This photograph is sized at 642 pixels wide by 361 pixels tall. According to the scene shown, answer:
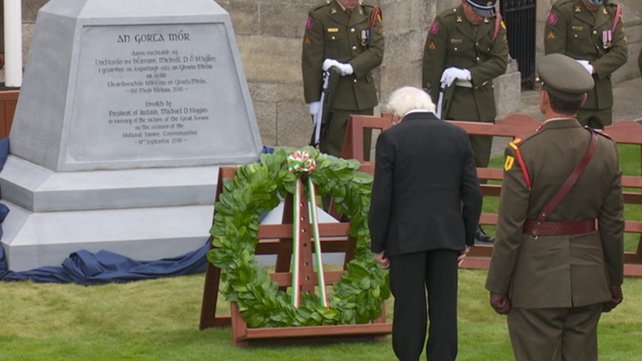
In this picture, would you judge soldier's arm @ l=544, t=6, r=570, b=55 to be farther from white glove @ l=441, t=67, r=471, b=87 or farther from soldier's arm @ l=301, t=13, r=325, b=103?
soldier's arm @ l=301, t=13, r=325, b=103

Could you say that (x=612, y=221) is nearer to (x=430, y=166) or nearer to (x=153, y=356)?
(x=430, y=166)

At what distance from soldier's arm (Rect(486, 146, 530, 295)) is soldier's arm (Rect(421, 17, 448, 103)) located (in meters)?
5.50

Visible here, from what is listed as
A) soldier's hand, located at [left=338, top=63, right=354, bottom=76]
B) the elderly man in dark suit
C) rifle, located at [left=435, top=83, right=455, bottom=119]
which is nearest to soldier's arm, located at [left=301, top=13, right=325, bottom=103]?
soldier's hand, located at [left=338, top=63, right=354, bottom=76]

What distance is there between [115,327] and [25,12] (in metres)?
6.82

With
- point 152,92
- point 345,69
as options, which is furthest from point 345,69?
point 152,92

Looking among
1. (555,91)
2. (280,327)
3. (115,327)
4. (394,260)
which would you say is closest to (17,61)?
(115,327)

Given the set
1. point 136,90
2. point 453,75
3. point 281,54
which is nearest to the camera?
point 136,90

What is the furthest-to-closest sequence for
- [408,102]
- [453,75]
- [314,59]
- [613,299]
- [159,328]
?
[314,59]
[453,75]
[159,328]
[408,102]
[613,299]

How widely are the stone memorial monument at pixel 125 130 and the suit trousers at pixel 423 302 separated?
329 centimetres

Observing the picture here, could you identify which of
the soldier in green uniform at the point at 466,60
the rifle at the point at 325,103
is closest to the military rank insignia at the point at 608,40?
the soldier in green uniform at the point at 466,60

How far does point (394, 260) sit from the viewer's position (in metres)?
8.54

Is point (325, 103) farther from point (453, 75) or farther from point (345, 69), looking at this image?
point (453, 75)

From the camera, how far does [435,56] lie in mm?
13055

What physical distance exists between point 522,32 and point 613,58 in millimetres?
7535
